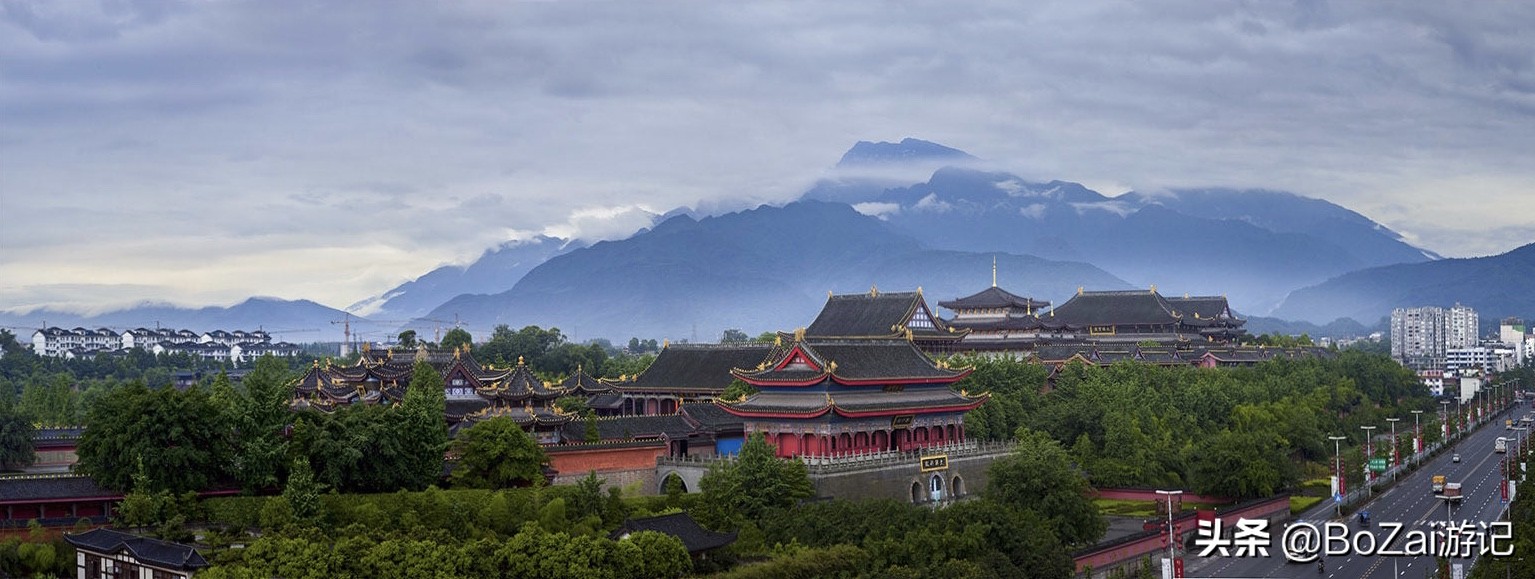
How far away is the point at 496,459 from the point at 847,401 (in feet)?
46.7

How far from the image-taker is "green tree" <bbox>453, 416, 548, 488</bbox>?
168ft

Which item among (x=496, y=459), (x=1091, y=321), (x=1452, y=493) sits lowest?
(x=1452, y=493)

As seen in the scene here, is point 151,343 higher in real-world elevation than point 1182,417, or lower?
higher

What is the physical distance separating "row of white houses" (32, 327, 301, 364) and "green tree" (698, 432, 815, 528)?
11548 cm

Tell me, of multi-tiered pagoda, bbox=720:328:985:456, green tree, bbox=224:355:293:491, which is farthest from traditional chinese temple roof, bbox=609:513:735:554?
multi-tiered pagoda, bbox=720:328:985:456

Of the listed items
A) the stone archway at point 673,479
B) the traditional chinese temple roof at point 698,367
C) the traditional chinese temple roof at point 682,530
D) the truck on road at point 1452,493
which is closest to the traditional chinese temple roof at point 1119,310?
the traditional chinese temple roof at point 698,367

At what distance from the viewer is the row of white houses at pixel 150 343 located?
16200cm

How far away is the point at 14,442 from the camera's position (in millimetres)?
57094

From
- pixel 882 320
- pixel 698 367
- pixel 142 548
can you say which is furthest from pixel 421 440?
pixel 882 320

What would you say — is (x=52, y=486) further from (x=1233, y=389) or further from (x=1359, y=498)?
(x=1233, y=389)

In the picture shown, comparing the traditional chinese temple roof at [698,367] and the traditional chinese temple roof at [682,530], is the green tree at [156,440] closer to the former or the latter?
the traditional chinese temple roof at [682,530]

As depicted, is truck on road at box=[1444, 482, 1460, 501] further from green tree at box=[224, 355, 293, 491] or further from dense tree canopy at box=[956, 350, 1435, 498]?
green tree at box=[224, 355, 293, 491]

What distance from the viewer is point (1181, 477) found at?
6706cm

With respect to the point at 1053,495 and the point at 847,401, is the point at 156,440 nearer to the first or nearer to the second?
the point at 847,401
